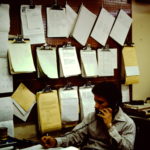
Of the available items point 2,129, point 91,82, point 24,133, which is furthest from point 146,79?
point 2,129

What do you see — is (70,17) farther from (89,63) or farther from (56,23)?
(89,63)

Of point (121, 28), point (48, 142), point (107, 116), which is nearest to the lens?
point (48, 142)

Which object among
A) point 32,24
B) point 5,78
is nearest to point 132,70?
point 32,24

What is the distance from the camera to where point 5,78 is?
6.01 feet

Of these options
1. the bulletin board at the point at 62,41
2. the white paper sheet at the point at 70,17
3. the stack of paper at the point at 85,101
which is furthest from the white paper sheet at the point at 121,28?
the stack of paper at the point at 85,101

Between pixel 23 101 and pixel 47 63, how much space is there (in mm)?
299

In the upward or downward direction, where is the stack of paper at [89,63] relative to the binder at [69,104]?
upward

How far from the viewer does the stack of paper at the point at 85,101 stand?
214cm

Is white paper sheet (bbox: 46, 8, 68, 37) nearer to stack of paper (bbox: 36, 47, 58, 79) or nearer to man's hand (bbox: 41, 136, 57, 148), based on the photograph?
stack of paper (bbox: 36, 47, 58, 79)

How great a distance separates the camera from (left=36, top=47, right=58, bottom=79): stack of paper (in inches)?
76.1

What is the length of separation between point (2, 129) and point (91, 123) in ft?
2.05

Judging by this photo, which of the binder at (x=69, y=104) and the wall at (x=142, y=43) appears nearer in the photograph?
the binder at (x=69, y=104)

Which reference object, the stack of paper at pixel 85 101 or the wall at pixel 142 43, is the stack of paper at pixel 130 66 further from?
the stack of paper at pixel 85 101

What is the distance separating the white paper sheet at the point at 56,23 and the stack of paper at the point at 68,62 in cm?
11
